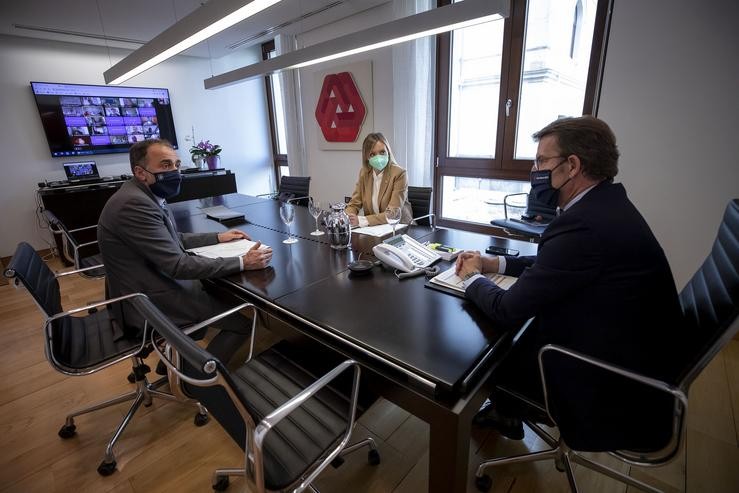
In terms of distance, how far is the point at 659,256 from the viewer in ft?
3.22

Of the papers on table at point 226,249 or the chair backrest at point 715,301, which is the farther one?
the papers on table at point 226,249

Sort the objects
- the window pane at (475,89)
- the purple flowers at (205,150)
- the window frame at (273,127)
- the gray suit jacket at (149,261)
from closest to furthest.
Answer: the gray suit jacket at (149,261) < the window pane at (475,89) < the purple flowers at (205,150) < the window frame at (273,127)

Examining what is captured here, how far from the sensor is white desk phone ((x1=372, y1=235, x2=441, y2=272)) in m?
1.47

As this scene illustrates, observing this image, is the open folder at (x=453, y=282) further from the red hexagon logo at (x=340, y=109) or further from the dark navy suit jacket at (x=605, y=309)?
the red hexagon logo at (x=340, y=109)

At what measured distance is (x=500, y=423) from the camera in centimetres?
156

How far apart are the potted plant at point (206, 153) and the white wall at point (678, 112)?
15.5 ft

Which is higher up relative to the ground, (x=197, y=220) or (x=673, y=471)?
(x=197, y=220)

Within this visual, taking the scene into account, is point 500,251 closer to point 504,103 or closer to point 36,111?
point 504,103

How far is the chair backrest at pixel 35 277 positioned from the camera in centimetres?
126

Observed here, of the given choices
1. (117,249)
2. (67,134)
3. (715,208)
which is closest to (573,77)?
(715,208)

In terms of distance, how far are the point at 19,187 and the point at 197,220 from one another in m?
3.22

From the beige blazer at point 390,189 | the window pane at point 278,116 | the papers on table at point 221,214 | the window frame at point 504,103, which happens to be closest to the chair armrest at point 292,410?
the beige blazer at point 390,189

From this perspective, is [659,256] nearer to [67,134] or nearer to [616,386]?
[616,386]

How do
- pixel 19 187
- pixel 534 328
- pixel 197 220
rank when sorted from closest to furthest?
pixel 534 328 → pixel 197 220 → pixel 19 187
